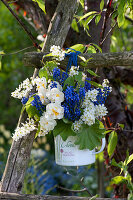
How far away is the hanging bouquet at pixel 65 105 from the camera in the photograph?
106 centimetres

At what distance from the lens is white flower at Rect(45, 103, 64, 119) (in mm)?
1044

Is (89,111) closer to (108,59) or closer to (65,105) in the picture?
(65,105)

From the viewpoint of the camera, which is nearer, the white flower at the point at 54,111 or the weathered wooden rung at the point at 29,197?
the white flower at the point at 54,111

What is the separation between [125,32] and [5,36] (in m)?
2.16

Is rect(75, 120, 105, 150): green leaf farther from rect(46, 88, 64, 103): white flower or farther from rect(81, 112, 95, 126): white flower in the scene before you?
rect(46, 88, 64, 103): white flower

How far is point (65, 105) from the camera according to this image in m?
1.07

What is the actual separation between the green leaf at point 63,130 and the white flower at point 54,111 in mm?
73

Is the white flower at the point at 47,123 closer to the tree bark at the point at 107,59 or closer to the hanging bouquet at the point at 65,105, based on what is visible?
the hanging bouquet at the point at 65,105

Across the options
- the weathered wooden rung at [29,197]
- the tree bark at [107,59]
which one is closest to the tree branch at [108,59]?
the tree bark at [107,59]

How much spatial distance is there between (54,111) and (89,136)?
0.58 ft

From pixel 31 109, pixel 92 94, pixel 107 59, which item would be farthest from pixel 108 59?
pixel 31 109

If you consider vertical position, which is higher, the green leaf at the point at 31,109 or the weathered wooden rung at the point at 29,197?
the green leaf at the point at 31,109

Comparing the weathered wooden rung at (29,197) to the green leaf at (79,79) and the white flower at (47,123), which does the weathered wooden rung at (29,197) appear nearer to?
the white flower at (47,123)

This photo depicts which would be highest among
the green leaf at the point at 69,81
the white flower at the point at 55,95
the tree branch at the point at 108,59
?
the tree branch at the point at 108,59
